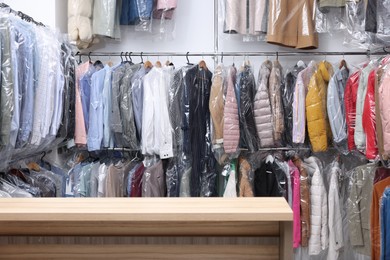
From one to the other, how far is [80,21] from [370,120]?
2279 millimetres

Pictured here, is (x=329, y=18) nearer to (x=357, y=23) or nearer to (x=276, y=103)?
(x=357, y=23)

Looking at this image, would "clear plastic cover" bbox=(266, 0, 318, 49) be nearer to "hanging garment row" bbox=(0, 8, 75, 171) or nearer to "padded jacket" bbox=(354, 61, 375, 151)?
"padded jacket" bbox=(354, 61, 375, 151)

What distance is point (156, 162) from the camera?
3.38 m

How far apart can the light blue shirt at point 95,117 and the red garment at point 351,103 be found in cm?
179

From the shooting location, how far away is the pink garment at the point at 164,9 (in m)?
3.54

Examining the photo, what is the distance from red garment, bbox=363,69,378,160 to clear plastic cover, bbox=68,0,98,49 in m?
2.13

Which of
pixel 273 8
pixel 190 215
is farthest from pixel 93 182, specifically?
pixel 190 215

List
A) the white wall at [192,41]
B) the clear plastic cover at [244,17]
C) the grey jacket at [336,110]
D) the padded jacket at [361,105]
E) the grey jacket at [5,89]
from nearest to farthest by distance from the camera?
the grey jacket at [5,89] → the padded jacket at [361,105] → the grey jacket at [336,110] → the clear plastic cover at [244,17] → the white wall at [192,41]

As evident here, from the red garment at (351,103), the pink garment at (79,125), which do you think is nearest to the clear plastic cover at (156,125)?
the pink garment at (79,125)

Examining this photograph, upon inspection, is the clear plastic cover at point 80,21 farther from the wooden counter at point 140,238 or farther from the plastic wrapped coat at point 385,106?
the wooden counter at point 140,238

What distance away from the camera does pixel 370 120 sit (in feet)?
8.82

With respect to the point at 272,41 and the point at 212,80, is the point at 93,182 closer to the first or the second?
the point at 212,80

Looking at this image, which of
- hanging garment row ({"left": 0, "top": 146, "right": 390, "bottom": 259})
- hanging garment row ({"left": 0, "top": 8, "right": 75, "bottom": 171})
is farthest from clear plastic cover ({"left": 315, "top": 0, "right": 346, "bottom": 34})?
hanging garment row ({"left": 0, "top": 8, "right": 75, "bottom": 171})

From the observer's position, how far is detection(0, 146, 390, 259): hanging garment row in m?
3.08
